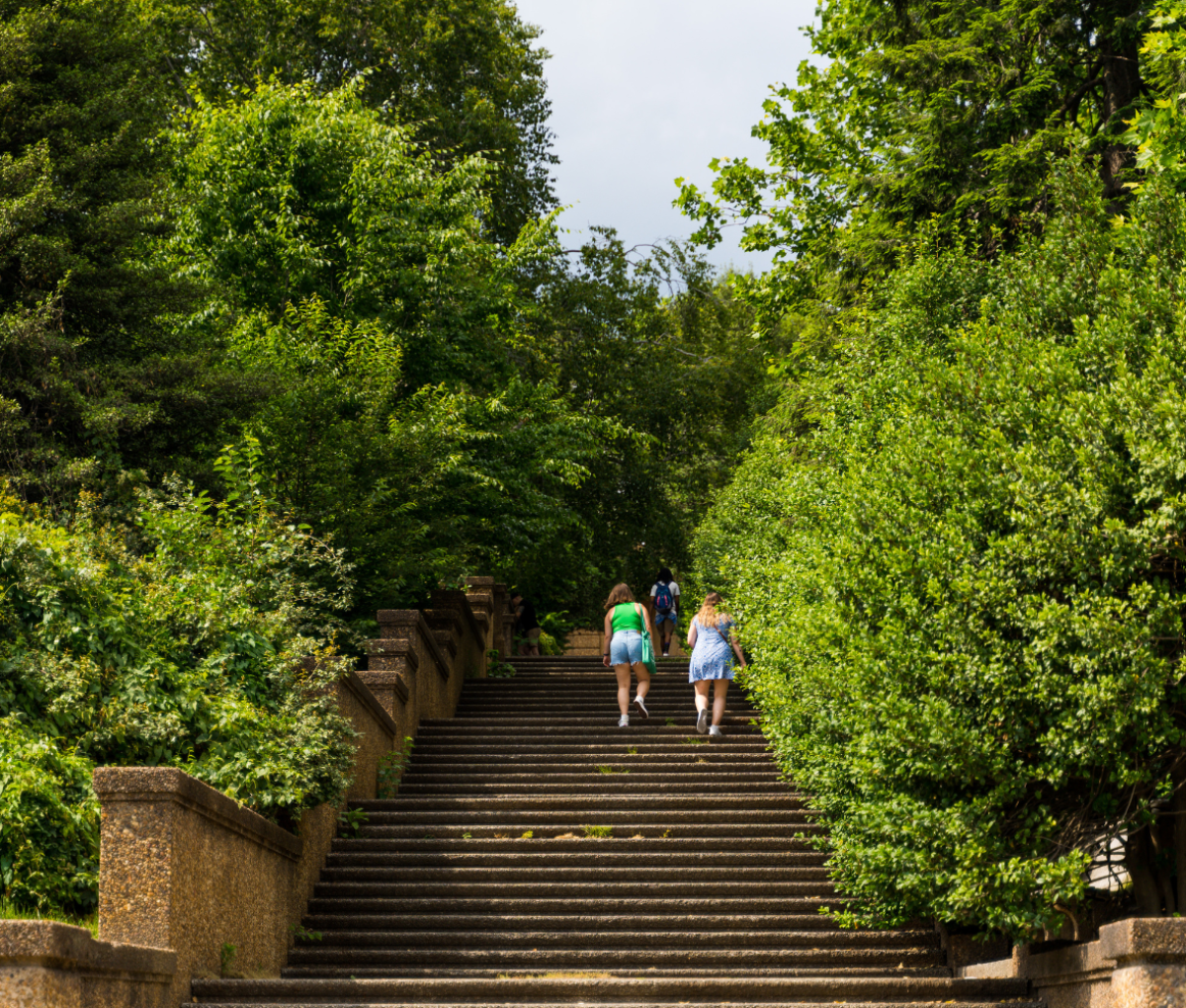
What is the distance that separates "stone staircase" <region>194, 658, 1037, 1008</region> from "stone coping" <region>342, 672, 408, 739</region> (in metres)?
0.71

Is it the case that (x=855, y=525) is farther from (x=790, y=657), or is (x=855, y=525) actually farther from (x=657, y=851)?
(x=657, y=851)

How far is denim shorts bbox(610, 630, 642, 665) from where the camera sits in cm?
1509

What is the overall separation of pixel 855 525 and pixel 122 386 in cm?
984

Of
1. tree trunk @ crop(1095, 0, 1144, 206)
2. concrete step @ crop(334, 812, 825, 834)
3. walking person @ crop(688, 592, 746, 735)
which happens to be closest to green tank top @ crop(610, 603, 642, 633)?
walking person @ crop(688, 592, 746, 735)

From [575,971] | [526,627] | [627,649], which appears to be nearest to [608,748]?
[627,649]

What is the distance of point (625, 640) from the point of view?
15125 mm

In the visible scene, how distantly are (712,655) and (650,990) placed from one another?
264 inches

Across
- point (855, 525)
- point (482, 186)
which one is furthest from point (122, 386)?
point (482, 186)

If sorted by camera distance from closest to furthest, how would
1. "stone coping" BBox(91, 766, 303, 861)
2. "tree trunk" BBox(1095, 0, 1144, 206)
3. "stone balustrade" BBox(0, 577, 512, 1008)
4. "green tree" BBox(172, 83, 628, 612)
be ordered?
"stone balustrade" BBox(0, 577, 512, 1008), "stone coping" BBox(91, 766, 303, 861), "tree trunk" BBox(1095, 0, 1144, 206), "green tree" BBox(172, 83, 628, 612)

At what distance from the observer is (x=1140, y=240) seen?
9258 millimetres

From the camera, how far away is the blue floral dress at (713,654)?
14547 millimetres

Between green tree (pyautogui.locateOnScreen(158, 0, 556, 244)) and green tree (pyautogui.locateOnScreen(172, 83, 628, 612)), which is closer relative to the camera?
green tree (pyautogui.locateOnScreen(172, 83, 628, 612))

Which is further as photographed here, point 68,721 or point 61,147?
point 61,147

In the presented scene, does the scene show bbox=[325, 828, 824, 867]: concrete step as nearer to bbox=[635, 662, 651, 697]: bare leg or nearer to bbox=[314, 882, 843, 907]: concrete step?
bbox=[314, 882, 843, 907]: concrete step
